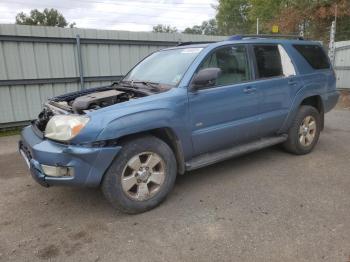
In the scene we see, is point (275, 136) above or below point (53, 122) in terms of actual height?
below

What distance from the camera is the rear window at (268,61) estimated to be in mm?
4415

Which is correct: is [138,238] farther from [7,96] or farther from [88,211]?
[7,96]

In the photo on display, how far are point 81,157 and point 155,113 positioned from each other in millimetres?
884

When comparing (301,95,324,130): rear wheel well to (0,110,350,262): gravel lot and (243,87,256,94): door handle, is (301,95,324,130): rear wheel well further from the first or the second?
(243,87,256,94): door handle

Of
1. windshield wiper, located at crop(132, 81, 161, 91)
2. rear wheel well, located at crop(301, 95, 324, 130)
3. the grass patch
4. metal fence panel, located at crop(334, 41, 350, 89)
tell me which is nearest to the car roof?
windshield wiper, located at crop(132, 81, 161, 91)

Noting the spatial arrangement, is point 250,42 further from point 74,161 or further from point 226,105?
point 74,161

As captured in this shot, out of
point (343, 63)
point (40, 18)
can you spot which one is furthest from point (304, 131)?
point (40, 18)

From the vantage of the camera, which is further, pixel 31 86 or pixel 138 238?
pixel 31 86

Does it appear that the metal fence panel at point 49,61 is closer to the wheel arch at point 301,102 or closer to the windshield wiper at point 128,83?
the windshield wiper at point 128,83

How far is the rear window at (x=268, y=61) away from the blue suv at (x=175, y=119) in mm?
16

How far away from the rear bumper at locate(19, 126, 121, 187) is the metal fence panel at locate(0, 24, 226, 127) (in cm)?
474

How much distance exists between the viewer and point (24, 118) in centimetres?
746

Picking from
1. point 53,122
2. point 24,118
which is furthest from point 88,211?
point 24,118

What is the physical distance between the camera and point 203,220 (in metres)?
3.22
